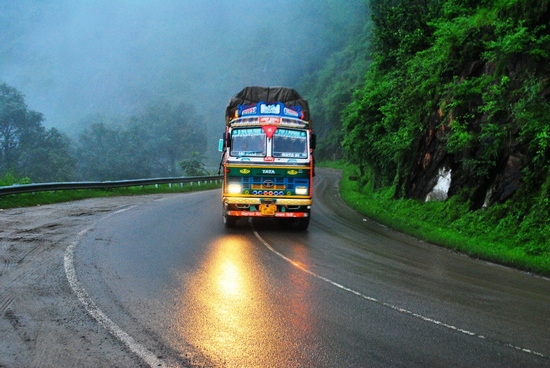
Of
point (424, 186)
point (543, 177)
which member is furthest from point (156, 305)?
point (424, 186)

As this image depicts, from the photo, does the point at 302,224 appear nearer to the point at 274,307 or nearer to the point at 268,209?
the point at 268,209

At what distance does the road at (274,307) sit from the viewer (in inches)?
183

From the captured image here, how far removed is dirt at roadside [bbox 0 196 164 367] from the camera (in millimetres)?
4434

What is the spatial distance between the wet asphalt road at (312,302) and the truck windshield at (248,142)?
3026 mm

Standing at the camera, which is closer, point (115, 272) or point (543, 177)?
point (115, 272)

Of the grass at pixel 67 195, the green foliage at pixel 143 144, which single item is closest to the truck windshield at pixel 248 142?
the grass at pixel 67 195

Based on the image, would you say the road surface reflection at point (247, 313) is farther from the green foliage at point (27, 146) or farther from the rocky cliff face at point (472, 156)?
the green foliage at point (27, 146)

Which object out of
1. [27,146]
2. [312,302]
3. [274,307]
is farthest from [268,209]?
[27,146]

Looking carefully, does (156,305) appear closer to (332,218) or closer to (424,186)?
(332,218)

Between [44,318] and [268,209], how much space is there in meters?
8.44

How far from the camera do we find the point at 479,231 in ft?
40.0

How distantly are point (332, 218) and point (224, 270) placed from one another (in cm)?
1004

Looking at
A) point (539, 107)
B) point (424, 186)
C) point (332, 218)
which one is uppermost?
point (539, 107)

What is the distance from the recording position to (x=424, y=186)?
17438 mm
